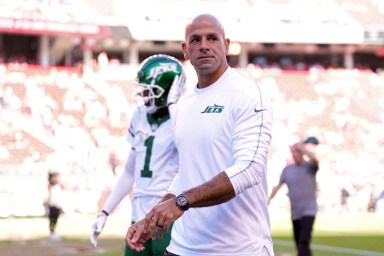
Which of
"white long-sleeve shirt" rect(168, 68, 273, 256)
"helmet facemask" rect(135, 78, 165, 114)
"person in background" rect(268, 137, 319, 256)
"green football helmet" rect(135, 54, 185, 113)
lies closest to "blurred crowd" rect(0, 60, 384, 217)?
"person in background" rect(268, 137, 319, 256)

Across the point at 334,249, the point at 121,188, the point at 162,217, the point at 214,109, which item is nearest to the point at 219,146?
the point at 214,109

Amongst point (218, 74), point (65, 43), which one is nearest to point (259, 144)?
point (218, 74)

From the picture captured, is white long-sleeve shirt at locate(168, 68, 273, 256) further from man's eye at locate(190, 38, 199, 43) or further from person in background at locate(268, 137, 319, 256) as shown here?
person in background at locate(268, 137, 319, 256)

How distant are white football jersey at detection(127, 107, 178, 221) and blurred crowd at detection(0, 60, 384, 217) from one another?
1783 centimetres

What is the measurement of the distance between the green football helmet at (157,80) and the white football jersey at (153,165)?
184 millimetres

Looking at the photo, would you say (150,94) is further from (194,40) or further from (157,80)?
(194,40)

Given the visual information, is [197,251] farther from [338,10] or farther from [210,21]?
[338,10]

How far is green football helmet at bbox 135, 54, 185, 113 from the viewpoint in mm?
6953

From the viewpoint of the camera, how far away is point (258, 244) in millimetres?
4203

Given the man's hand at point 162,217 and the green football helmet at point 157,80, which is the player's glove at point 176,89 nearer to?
the green football helmet at point 157,80

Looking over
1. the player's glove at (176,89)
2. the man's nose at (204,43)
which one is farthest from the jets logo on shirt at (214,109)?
the player's glove at (176,89)

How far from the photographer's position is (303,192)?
37.6 feet

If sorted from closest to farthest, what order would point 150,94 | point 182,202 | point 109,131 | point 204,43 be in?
point 182,202 → point 204,43 → point 150,94 → point 109,131

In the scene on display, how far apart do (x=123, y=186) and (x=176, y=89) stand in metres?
0.95
